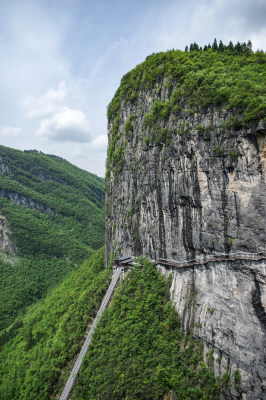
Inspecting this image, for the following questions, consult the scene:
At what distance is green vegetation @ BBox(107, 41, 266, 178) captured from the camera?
1498 centimetres

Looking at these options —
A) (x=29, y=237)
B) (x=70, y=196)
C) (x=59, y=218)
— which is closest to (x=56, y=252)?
(x=29, y=237)

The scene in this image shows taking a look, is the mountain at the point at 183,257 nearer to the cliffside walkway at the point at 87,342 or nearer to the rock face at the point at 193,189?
the rock face at the point at 193,189

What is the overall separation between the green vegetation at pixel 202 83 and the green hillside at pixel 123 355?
49.5 ft

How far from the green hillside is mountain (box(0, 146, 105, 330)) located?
2818 cm

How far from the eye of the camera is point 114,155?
30.6 m

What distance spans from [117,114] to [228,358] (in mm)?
28740

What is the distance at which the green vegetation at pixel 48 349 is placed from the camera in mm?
21094

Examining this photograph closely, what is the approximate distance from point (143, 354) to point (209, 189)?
A: 13.5 meters

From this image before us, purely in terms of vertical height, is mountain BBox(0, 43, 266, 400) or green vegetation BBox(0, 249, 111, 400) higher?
mountain BBox(0, 43, 266, 400)

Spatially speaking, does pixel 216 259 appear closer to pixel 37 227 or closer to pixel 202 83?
pixel 202 83

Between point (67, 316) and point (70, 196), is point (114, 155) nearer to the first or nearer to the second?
point (67, 316)

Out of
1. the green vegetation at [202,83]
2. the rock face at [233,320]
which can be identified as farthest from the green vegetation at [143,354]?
the green vegetation at [202,83]

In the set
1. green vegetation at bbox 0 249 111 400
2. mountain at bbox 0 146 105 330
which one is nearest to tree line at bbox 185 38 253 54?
green vegetation at bbox 0 249 111 400

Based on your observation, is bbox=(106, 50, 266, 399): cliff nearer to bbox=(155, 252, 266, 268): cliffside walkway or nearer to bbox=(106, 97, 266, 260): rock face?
bbox=(106, 97, 266, 260): rock face
